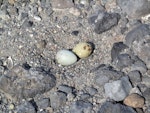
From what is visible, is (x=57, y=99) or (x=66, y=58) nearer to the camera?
(x=57, y=99)

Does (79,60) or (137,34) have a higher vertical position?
(137,34)

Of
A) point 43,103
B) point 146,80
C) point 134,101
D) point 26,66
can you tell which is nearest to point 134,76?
point 146,80

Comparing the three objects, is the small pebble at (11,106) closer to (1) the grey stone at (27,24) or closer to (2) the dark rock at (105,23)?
(1) the grey stone at (27,24)

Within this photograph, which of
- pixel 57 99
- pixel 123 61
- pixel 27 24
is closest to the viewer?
pixel 57 99

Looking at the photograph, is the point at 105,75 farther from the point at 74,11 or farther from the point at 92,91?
the point at 74,11

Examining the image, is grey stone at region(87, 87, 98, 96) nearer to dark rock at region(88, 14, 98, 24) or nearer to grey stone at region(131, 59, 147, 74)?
grey stone at region(131, 59, 147, 74)

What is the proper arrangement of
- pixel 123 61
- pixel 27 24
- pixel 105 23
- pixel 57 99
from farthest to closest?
pixel 27 24
pixel 105 23
pixel 123 61
pixel 57 99

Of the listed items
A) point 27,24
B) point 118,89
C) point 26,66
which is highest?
point 27,24
